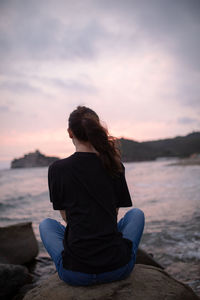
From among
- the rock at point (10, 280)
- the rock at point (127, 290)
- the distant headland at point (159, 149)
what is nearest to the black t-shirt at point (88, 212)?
the rock at point (127, 290)

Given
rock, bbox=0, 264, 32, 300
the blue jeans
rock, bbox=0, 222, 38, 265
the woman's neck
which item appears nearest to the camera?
the blue jeans

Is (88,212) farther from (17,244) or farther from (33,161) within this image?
(33,161)

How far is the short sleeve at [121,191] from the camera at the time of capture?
2412mm

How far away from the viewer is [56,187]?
229 centimetres

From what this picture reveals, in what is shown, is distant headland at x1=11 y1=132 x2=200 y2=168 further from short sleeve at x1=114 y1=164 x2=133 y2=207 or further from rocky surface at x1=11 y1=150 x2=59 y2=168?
short sleeve at x1=114 y1=164 x2=133 y2=207

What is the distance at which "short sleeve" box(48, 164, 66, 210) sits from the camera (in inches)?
89.4

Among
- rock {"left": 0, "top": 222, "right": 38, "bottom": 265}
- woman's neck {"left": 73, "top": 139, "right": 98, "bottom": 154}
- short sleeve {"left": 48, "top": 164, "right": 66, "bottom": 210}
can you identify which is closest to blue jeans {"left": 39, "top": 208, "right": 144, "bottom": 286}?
short sleeve {"left": 48, "top": 164, "right": 66, "bottom": 210}

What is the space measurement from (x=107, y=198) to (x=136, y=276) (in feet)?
2.92

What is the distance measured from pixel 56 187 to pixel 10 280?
2.83m

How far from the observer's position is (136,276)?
98.0 inches

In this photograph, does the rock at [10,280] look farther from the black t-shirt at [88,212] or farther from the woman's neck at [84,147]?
the woman's neck at [84,147]

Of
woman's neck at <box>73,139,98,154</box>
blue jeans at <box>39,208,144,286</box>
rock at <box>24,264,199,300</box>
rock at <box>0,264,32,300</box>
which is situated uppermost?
woman's neck at <box>73,139,98,154</box>

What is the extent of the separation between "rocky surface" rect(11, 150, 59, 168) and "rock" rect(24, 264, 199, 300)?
11768cm

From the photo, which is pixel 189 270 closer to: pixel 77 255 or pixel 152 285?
pixel 152 285
